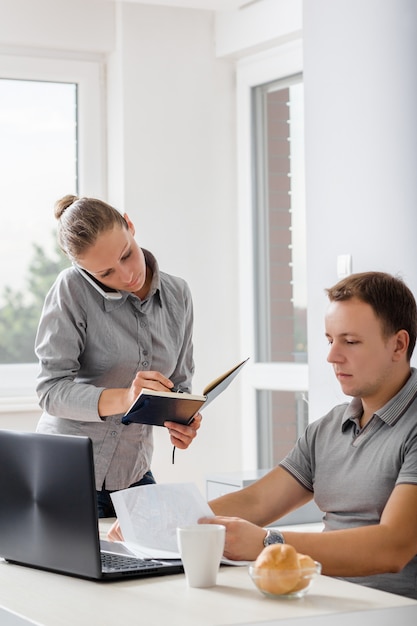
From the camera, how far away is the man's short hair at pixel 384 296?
206 cm

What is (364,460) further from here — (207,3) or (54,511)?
(207,3)

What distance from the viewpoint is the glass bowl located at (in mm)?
1487

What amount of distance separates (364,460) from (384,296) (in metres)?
0.33

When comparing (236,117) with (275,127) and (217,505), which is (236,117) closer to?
(275,127)

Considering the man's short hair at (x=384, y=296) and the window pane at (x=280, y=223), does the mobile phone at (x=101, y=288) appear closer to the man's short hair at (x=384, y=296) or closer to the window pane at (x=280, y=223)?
the man's short hair at (x=384, y=296)

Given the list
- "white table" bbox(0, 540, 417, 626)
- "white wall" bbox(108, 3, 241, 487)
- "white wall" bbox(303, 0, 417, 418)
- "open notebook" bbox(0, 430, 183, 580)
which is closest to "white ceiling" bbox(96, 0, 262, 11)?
"white wall" bbox(108, 3, 241, 487)

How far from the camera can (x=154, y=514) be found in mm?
1839

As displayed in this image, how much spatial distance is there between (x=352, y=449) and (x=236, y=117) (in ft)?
9.24

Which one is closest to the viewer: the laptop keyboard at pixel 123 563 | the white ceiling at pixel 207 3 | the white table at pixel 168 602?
the white table at pixel 168 602

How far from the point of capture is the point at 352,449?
6.78 feet

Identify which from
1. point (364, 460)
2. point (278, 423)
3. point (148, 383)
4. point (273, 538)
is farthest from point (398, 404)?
point (278, 423)

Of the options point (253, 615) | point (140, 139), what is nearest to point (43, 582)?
point (253, 615)

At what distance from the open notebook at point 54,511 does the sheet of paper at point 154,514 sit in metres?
0.06

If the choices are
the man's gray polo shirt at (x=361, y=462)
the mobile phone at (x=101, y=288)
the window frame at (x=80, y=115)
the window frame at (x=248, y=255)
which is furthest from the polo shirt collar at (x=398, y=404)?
the window frame at (x=80, y=115)
